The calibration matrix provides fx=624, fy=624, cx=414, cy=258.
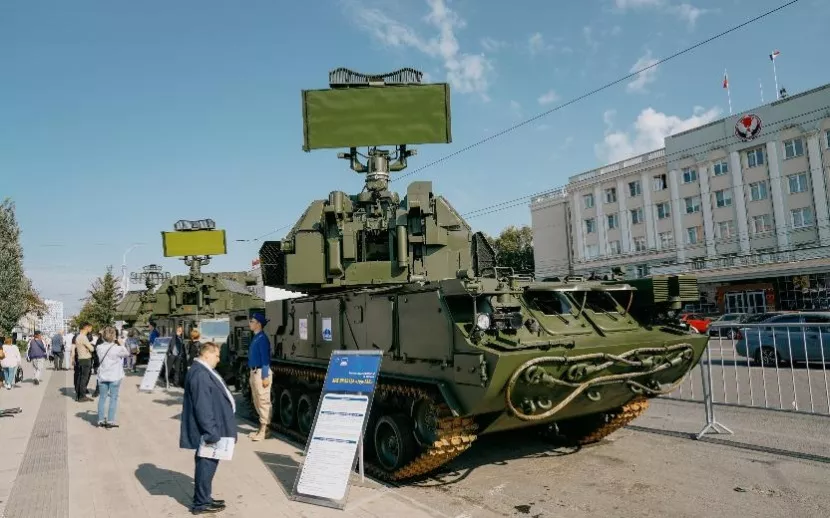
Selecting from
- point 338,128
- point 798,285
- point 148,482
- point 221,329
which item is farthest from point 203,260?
point 798,285

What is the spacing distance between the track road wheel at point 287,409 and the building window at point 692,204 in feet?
132

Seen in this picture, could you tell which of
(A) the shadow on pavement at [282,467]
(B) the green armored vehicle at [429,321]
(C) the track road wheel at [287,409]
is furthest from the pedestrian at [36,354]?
(A) the shadow on pavement at [282,467]

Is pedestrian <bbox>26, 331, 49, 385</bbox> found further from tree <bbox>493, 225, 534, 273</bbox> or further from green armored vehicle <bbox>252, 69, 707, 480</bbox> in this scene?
tree <bbox>493, 225, 534, 273</bbox>

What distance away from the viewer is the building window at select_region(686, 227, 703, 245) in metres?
43.9

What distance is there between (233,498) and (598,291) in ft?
16.5

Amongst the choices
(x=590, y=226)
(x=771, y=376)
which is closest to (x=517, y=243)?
(x=590, y=226)

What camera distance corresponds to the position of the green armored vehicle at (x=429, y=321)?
6453 mm

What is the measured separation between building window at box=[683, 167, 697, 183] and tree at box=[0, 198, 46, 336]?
40576 millimetres

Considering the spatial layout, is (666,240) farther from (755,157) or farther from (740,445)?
(740,445)

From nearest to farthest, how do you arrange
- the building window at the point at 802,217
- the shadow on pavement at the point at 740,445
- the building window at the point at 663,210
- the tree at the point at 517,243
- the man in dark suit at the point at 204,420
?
the man in dark suit at the point at 204,420 → the shadow on pavement at the point at 740,445 → the building window at the point at 802,217 → the building window at the point at 663,210 → the tree at the point at 517,243

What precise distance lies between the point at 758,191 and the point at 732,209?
212 cm

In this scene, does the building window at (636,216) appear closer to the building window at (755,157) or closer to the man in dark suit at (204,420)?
the building window at (755,157)

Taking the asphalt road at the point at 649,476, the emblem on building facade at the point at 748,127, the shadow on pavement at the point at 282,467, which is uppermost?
the emblem on building facade at the point at 748,127

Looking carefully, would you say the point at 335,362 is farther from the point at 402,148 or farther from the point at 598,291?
the point at 402,148
